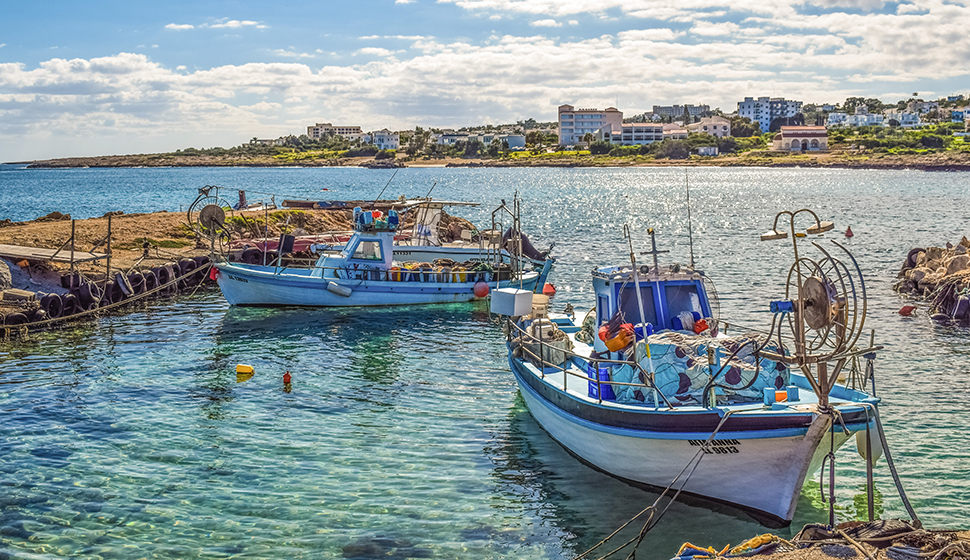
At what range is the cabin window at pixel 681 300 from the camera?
14.9 metres

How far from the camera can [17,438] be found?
620 inches

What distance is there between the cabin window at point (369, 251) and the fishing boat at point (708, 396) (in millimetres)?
15870

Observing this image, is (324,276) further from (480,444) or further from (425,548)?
(425,548)

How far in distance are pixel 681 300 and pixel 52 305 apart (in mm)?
21758

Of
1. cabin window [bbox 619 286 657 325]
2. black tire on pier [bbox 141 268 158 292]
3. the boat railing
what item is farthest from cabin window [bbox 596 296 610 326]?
black tire on pier [bbox 141 268 158 292]

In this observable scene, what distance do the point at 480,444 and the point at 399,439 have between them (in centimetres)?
169

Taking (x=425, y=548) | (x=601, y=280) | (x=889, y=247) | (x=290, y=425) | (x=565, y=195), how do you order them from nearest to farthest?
(x=425, y=548)
(x=601, y=280)
(x=290, y=425)
(x=889, y=247)
(x=565, y=195)

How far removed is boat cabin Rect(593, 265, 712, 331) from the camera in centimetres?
1465

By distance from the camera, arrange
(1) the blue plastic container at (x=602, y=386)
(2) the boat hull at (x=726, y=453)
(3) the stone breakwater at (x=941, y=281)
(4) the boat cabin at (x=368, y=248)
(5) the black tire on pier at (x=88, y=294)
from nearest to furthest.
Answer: (2) the boat hull at (x=726, y=453) < (1) the blue plastic container at (x=602, y=386) < (3) the stone breakwater at (x=941, y=281) < (5) the black tire on pier at (x=88, y=294) < (4) the boat cabin at (x=368, y=248)

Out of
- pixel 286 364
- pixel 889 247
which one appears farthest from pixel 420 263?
pixel 889 247

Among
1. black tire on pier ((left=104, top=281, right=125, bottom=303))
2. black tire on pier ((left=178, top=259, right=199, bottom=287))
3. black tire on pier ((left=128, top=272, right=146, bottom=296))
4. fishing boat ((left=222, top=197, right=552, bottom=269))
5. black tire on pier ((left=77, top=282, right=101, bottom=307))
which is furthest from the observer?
fishing boat ((left=222, top=197, right=552, bottom=269))

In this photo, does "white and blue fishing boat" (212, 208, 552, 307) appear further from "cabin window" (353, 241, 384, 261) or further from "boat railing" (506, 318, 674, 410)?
"boat railing" (506, 318, 674, 410)

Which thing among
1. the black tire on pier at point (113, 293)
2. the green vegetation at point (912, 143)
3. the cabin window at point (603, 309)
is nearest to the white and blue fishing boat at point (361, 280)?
the black tire on pier at point (113, 293)

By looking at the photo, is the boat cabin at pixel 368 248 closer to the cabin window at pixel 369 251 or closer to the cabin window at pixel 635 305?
the cabin window at pixel 369 251
